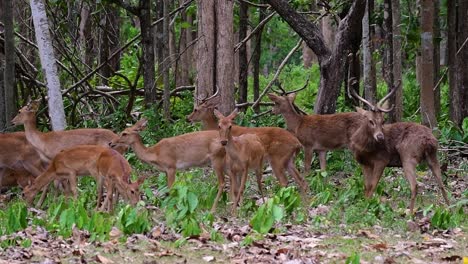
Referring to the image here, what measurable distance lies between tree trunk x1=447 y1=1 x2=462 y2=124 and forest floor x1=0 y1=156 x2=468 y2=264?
7353 mm

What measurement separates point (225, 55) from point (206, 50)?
0.47 meters

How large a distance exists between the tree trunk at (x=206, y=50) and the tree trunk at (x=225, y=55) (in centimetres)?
18

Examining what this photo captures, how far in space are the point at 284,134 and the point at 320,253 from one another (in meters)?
4.46

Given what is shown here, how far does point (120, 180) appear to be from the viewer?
1056 centimetres

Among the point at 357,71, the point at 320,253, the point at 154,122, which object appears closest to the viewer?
the point at 320,253

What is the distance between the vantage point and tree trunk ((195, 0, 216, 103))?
54.5ft

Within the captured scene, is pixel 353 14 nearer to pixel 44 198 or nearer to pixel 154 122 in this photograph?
pixel 154 122

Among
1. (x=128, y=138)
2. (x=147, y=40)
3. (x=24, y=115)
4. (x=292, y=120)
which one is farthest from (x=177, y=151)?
(x=147, y=40)

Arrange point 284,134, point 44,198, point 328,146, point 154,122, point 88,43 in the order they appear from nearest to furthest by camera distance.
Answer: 1. point 44,198
2. point 284,134
3. point 328,146
4. point 154,122
5. point 88,43

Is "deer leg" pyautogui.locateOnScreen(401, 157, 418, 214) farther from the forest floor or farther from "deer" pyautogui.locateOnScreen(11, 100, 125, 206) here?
"deer" pyautogui.locateOnScreen(11, 100, 125, 206)

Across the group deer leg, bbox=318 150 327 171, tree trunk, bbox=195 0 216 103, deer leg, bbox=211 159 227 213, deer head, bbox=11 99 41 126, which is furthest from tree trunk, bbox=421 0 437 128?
deer head, bbox=11 99 41 126

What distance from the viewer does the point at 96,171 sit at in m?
11.1

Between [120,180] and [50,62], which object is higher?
[50,62]

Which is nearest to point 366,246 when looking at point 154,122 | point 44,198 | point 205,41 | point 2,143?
point 44,198
